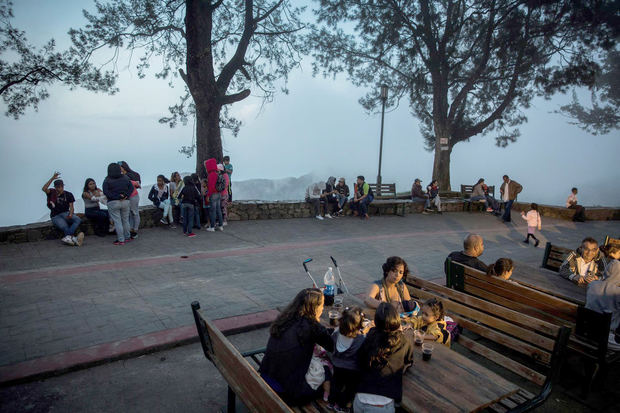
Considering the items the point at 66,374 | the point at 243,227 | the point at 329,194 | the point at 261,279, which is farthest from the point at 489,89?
the point at 66,374

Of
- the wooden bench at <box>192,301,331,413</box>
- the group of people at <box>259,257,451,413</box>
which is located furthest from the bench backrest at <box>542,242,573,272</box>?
the wooden bench at <box>192,301,331,413</box>

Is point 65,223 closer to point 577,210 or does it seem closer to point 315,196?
point 315,196

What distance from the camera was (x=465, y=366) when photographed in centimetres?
275

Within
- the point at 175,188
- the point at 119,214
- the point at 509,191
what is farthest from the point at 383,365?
the point at 509,191

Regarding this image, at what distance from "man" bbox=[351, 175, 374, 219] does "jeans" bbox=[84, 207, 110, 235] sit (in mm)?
7949

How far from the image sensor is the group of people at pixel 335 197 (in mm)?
12758

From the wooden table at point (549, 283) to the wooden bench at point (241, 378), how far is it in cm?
373

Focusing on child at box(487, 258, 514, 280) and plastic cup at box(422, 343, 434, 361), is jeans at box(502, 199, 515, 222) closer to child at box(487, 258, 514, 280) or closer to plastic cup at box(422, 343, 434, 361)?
child at box(487, 258, 514, 280)

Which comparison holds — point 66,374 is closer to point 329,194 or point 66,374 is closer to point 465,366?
point 465,366

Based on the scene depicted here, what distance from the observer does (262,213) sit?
1207 centimetres

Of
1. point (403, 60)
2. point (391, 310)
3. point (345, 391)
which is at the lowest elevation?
point (345, 391)

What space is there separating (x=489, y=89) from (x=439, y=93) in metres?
3.36

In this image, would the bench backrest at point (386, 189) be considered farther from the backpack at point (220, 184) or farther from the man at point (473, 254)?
the man at point (473, 254)

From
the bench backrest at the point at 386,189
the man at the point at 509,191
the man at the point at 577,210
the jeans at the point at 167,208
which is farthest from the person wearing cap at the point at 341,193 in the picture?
the man at the point at 577,210
